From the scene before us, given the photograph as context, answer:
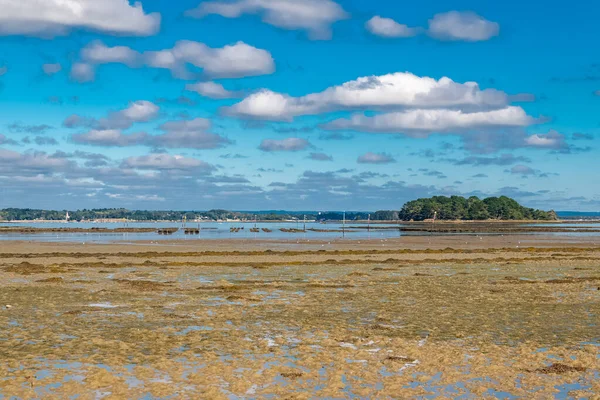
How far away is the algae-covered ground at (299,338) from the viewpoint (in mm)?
13695

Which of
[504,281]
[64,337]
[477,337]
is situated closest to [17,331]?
[64,337]

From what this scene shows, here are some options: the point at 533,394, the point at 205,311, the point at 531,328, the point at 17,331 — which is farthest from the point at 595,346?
the point at 17,331

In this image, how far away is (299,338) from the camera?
62.4 ft

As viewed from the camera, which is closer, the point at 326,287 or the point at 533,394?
the point at 533,394

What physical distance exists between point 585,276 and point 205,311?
2574 centimetres

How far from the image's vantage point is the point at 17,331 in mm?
19781

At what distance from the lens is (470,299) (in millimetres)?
28078

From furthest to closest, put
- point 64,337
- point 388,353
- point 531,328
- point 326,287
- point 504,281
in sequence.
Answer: point 504,281, point 326,287, point 531,328, point 64,337, point 388,353

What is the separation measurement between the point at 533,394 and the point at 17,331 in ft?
49.5

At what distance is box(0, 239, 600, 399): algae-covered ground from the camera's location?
1370 cm

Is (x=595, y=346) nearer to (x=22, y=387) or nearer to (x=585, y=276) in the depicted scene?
(x=22, y=387)

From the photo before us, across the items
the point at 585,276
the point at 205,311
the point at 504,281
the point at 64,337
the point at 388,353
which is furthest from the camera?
the point at 585,276

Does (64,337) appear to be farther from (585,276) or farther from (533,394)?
(585,276)

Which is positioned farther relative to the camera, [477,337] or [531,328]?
[531,328]
